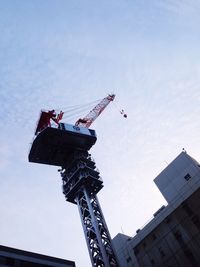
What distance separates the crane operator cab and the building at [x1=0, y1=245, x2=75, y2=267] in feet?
52.6

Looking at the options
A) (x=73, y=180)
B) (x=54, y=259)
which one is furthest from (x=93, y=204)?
(x=54, y=259)

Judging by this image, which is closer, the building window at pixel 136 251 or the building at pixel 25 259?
the building at pixel 25 259

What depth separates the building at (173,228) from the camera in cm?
4939

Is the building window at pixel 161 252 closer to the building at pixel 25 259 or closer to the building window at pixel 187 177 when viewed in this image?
the building window at pixel 187 177

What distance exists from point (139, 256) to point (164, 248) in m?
5.78

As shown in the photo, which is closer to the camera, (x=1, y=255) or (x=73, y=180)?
(x=1, y=255)

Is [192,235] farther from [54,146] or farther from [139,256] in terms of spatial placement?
[54,146]

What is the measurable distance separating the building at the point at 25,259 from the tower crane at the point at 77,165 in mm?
8293

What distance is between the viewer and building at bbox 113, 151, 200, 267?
4939 cm

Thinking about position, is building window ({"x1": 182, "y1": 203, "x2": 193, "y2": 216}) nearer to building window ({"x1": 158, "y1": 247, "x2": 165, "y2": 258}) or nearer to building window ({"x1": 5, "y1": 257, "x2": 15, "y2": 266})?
building window ({"x1": 158, "y1": 247, "x2": 165, "y2": 258})

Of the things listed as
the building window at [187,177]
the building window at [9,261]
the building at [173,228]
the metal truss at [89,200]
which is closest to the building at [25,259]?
the building window at [9,261]

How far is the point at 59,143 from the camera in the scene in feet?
184

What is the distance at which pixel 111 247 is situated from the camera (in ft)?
141

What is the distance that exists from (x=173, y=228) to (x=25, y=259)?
76.6 ft
